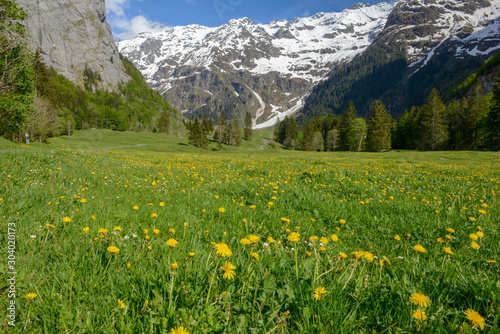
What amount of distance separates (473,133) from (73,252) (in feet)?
277

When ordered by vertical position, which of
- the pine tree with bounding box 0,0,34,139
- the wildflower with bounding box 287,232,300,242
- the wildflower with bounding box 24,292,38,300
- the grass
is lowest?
the grass

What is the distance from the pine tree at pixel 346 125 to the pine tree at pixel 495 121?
33962mm

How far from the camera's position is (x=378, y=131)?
66.1 metres

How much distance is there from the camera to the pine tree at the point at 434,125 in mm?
58781

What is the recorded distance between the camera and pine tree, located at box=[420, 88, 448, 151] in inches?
2314

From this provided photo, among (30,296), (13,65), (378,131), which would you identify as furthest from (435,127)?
(13,65)

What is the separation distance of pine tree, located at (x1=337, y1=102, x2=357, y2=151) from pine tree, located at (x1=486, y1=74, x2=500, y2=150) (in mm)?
33962

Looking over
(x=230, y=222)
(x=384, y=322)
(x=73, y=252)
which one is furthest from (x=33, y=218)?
(x=384, y=322)

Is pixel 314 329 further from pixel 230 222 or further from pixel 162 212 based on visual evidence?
pixel 162 212

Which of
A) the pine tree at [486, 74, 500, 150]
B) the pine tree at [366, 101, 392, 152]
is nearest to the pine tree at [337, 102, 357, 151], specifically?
the pine tree at [366, 101, 392, 152]

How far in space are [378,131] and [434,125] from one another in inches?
512

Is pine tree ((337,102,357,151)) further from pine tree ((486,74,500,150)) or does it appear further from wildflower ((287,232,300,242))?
wildflower ((287,232,300,242))

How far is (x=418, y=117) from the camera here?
67688 mm

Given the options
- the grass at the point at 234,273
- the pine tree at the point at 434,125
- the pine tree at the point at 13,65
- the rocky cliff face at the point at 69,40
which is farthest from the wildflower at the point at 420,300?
the rocky cliff face at the point at 69,40
